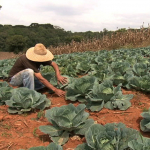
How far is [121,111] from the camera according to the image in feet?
9.79

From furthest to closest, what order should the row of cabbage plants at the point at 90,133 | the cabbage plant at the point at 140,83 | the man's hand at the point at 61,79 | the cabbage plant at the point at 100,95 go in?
the man's hand at the point at 61,79 → the cabbage plant at the point at 140,83 → the cabbage plant at the point at 100,95 → the row of cabbage plants at the point at 90,133

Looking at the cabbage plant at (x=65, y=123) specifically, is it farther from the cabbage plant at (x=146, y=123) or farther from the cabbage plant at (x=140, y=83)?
the cabbage plant at (x=140, y=83)

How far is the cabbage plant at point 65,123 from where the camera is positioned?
2.30m

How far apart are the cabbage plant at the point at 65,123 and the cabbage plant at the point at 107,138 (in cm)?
33

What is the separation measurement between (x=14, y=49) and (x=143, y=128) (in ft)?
192

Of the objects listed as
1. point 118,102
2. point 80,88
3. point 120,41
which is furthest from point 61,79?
Result: point 120,41

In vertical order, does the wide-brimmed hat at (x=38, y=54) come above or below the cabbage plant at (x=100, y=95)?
above

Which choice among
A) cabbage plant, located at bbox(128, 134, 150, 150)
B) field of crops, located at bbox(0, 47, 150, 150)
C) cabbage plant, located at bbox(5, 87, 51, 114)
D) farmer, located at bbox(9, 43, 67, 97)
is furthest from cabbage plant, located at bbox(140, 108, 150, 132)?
farmer, located at bbox(9, 43, 67, 97)

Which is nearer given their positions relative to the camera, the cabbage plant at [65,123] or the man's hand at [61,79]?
the cabbage plant at [65,123]

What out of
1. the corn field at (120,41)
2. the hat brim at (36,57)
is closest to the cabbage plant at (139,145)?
the hat brim at (36,57)

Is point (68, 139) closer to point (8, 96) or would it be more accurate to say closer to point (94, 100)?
point (94, 100)

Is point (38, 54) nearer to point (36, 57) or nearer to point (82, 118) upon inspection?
point (36, 57)

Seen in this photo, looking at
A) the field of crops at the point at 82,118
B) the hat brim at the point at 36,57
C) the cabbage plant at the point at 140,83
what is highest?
the hat brim at the point at 36,57

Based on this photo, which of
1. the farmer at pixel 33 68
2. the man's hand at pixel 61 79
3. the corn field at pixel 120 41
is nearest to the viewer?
the farmer at pixel 33 68
